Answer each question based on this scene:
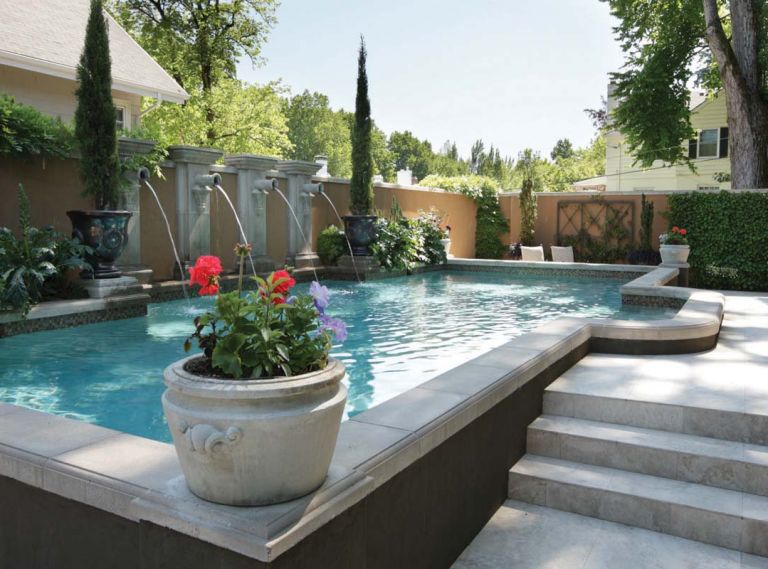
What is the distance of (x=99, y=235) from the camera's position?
26.1 ft

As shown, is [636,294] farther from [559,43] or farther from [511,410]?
[559,43]

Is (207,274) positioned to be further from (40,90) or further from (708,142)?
(708,142)

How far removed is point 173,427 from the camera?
1.83 metres

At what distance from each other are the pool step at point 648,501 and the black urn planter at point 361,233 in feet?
31.6

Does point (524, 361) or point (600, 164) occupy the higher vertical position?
point (600, 164)

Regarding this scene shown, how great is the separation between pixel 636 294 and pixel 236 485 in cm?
780

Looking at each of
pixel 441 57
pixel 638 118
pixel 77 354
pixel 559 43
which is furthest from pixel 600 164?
pixel 77 354

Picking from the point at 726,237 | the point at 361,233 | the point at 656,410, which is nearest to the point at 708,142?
the point at 726,237

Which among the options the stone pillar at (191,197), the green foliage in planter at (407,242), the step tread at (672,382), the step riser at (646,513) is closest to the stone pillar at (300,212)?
the green foliage in planter at (407,242)

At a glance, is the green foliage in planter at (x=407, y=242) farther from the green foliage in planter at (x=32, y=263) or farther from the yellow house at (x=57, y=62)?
the green foliage in planter at (x=32, y=263)

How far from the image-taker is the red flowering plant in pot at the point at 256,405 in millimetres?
1730

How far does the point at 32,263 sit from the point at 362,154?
7822mm

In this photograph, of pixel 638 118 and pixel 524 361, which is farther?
pixel 638 118

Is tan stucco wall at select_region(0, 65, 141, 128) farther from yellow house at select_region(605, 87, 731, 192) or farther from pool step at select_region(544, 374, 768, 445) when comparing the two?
yellow house at select_region(605, 87, 731, 192)
